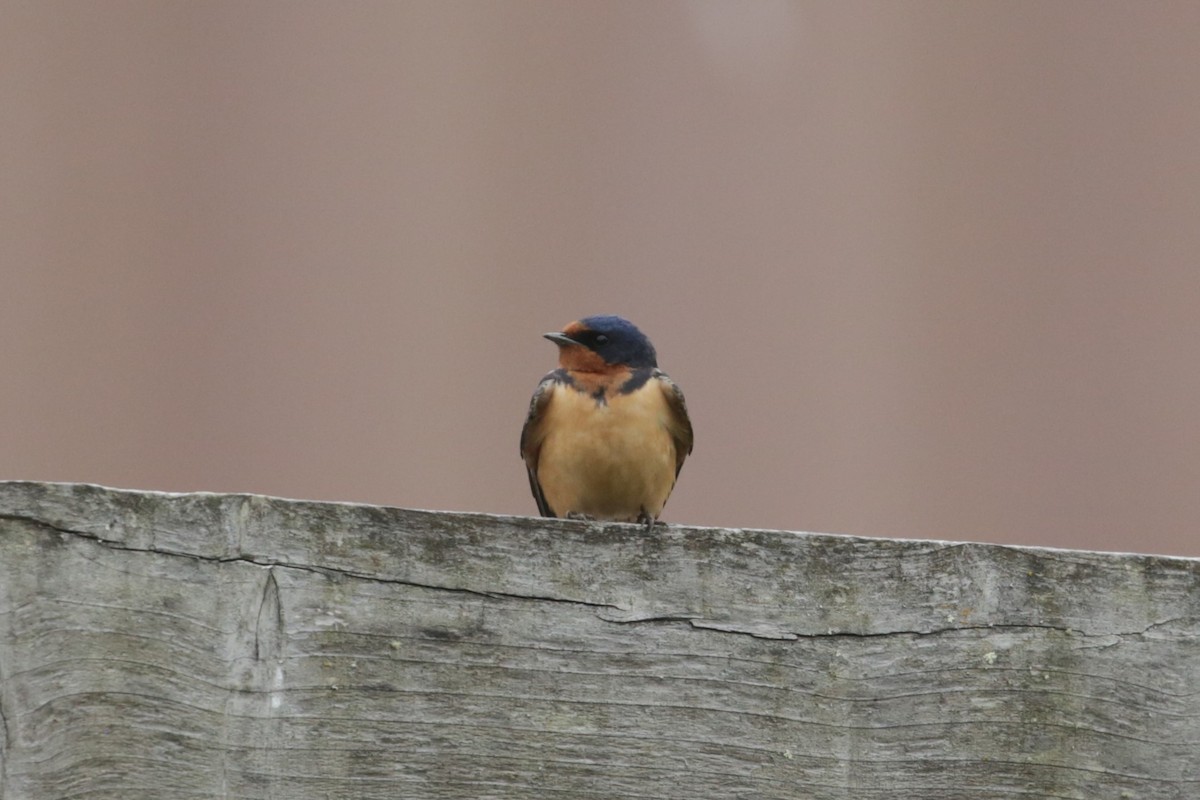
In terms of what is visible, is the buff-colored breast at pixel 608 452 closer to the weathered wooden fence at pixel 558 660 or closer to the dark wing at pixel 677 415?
the dark wing at pixel 677 415

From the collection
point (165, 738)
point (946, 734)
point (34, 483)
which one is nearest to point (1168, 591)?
point (946, 734)

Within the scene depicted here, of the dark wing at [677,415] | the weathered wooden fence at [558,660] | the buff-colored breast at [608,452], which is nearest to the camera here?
the weathered wooden fence at [558,660]

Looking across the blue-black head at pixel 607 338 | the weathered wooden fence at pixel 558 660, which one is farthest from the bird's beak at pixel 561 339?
the weathered wooden fence at pixel 558 660

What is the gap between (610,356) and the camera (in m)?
4.45

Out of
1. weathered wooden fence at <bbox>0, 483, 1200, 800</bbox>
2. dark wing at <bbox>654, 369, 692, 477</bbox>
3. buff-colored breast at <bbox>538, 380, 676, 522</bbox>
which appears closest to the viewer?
weathered wooden fence at <bbox>0, 483, 1200, 800</bbox>

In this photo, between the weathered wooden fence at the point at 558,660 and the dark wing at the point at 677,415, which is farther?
the dark wing at the point at 677,415

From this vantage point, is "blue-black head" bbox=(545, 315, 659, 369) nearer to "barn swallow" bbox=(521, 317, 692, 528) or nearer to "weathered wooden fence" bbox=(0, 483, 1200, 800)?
"barn swallow" bbox=(521, 317, 692, 528)

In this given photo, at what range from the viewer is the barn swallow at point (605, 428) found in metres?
4.24

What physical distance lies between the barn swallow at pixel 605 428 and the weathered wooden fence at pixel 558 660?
249 cm

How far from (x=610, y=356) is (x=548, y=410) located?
9.8 inches

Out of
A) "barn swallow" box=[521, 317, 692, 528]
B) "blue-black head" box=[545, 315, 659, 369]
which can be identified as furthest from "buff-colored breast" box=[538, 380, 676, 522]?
"blue-black head" box=[545, 315, 659, 369]

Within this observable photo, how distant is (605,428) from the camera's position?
4.24m

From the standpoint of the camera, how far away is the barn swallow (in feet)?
13.9

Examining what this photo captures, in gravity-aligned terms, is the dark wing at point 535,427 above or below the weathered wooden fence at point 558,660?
above
